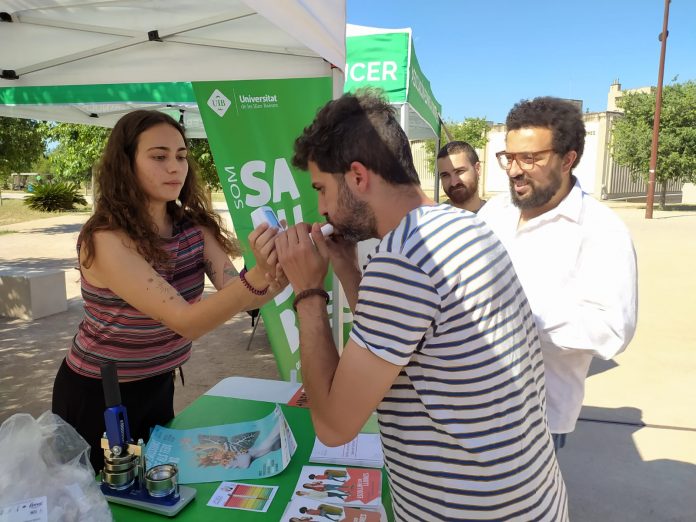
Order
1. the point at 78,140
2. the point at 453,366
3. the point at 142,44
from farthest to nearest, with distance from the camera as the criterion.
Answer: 1. the point at 78,140
2. the point at 142,44
3. the point at 453,366

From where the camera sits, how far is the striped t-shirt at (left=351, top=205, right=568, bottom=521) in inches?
34.5

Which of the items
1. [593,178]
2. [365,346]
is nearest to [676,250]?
[365,346]

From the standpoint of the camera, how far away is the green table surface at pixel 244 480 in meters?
1.25

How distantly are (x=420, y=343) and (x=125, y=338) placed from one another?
119 centimetres

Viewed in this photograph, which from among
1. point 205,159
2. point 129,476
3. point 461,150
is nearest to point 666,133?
point 205,159

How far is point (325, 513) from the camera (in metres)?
1.27

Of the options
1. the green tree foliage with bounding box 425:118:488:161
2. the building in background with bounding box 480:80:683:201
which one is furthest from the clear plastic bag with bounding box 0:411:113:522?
the building in background with bounding box 480:80:683:201

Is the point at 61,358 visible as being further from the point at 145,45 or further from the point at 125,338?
the point at 125,338

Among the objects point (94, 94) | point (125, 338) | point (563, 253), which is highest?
point (94, 94)

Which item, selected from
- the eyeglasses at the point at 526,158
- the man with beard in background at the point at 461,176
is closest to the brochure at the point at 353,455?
the eyeglasses at the point at 526,158

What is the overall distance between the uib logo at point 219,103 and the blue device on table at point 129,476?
5.96 feet

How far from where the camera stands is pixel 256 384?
7.00 ft

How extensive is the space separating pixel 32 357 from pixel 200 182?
3.90 meters

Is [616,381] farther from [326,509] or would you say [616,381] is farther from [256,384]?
[326,509]
